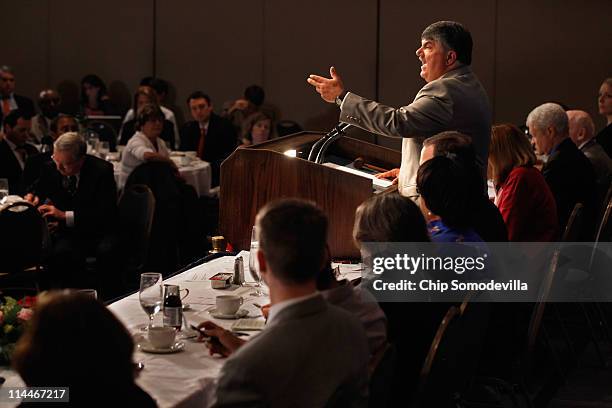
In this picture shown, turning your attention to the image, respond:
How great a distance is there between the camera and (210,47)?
11.9m

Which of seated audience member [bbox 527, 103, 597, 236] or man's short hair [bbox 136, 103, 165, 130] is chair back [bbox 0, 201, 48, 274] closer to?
man's short hair [bbox 136, 103, 165, 130]

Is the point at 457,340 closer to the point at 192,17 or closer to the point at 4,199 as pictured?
the point at 4,199

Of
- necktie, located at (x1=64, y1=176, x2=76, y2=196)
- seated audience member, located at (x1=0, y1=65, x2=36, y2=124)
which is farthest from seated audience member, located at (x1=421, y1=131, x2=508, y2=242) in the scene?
seated audience member, located at (x1=0, y1=65, x2=36, y2=124)

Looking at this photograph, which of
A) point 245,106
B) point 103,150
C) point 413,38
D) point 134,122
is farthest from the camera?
point 413,38

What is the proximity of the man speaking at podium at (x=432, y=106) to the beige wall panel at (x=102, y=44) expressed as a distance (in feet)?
27.1

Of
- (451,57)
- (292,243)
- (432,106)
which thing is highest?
(451,57)

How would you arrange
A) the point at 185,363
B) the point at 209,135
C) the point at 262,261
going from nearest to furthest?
1. the point at 262,261
2. the point at 185,363
3. the point at 209,135

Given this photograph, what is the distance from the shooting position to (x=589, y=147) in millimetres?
6508

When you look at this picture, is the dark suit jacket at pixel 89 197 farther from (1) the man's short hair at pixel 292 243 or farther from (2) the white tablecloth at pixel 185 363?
(1) the man's short hair at pixel 292 243

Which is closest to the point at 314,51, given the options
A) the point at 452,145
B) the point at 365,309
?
the point at 452,145

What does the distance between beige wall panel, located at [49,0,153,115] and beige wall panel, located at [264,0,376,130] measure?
1559mm

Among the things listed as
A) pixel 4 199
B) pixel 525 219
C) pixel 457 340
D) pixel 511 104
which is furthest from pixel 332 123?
pixel 457 340

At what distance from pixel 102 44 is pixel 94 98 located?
2.80ft

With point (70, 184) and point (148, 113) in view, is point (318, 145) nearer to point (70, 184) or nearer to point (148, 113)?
point (70, 184)
